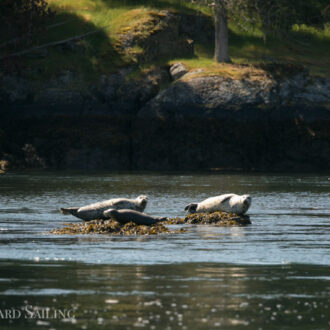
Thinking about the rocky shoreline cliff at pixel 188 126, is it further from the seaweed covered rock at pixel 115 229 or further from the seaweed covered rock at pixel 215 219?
the seaweed covered rock at pixel 115 229

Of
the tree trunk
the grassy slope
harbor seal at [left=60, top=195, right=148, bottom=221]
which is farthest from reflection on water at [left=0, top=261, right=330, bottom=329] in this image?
the tree trunk

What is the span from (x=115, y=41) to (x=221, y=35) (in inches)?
315

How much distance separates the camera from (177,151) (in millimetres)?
65812

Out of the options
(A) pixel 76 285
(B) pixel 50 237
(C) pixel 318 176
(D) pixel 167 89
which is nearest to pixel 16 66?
(D) pixel 167 89

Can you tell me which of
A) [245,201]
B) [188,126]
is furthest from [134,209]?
[188,126]

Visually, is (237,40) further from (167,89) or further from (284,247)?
(284,247)

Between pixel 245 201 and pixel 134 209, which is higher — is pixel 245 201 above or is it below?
above

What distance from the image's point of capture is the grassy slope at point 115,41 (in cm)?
7244

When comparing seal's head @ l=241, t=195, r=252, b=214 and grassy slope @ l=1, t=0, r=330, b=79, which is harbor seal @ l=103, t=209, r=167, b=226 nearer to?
seal's head @ l=241, t=195, r=252, b=214

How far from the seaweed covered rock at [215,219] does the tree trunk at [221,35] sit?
1722 inches

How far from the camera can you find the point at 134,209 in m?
28.3

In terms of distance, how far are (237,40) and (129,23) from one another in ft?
27.5

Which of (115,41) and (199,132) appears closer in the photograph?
(199,132)

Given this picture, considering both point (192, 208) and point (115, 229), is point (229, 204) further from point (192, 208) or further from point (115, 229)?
point (115, 229)
